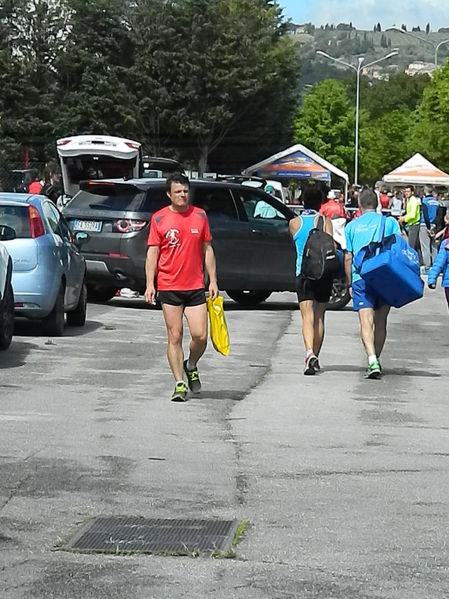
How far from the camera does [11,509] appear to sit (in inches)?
278

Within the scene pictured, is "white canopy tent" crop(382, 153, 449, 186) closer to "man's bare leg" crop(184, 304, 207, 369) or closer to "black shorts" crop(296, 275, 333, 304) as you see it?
"black shorts" crop(296, 275, 333, 304)

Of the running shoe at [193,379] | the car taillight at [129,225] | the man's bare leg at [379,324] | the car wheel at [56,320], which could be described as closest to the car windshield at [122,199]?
the car taillight at [129,225]

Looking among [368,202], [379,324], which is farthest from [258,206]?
[368,202]

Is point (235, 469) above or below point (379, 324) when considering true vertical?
above

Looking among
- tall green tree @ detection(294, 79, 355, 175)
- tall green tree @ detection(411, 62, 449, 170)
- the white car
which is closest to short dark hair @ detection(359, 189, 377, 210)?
the white car

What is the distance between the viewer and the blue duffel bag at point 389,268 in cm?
1312

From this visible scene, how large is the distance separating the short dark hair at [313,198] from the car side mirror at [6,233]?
3513 mm

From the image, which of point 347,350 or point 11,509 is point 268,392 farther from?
point 11,509

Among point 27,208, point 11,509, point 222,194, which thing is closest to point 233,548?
point 11,509

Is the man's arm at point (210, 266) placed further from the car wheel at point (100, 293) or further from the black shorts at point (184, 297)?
the car wheel at point (100, 293)

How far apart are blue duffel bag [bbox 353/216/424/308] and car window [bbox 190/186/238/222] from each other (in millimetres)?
7672

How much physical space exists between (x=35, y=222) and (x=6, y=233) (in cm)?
37

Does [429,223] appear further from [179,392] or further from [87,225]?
[179,392]

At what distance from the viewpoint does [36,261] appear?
1556 centimetres
